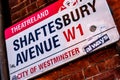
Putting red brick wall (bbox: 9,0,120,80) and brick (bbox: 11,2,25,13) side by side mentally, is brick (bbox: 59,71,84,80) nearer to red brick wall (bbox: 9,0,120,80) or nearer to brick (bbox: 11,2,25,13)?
red brick wall (bbox: 9,0,120,80)

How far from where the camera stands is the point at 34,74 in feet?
6.50

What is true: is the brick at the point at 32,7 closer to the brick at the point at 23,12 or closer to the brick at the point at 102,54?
the brick at the point at 23,12

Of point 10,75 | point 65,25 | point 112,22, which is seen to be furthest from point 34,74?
point 112,22

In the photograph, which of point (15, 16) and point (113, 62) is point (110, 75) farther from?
point (15, 16)

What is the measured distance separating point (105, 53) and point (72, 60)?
0.23 meters

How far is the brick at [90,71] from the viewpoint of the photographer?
1752 millimetres

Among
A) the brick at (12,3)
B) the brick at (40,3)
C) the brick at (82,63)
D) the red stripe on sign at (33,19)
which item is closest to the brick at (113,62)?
the brick at (82,63)

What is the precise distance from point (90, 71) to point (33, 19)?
68 centimetres

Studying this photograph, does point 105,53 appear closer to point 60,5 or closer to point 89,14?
point 89,14

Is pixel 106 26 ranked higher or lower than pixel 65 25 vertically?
lower

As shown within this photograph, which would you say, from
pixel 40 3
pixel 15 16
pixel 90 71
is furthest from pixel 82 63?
pixel 15 16

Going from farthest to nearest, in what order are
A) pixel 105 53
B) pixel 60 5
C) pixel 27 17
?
pixel 27 17, pixel 60 5, pixel 105 53

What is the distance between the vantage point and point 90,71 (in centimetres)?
177

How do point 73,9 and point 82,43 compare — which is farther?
point 73,9
